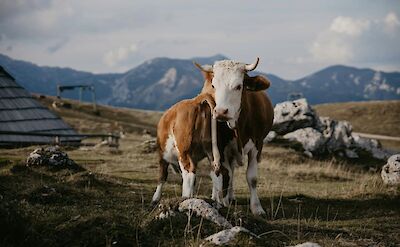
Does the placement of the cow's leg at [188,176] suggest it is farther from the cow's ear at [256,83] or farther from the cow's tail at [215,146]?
the cow's ear at [256,83]

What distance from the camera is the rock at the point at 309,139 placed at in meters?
33.1

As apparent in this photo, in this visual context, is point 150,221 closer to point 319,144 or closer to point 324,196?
point 324,196

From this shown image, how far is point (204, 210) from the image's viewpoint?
8.56 metres

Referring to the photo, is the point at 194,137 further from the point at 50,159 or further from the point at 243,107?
the point at 50,159

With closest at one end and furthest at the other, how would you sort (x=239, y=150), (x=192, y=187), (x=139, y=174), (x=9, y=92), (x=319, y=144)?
(x=192, y=187) < (x=239, y=150) < (x=139, y=174) < (x=319, y=144) < (x=9, y=92)

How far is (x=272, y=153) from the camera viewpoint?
1199 inches

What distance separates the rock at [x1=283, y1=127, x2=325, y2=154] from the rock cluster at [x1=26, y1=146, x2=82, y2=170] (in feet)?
59.6

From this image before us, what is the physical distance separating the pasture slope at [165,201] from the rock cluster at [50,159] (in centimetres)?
34

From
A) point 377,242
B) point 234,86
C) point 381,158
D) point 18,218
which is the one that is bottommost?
point 381,158

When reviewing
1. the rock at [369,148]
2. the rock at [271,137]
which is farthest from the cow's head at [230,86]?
the rock at [369,148]

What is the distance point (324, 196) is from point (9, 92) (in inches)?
1456

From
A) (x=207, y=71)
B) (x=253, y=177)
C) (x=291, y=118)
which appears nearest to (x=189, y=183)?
(x=253, y=177)

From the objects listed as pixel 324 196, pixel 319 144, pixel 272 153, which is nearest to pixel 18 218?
pixel 324 196

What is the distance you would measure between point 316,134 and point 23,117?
25.6 metres
